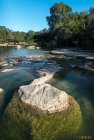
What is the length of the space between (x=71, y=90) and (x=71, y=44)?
56.2m

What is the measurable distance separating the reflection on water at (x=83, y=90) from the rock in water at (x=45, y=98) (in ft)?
6.42

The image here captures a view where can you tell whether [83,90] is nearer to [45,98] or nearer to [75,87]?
[75,87]

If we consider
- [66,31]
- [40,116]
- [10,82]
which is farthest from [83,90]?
[66,31]

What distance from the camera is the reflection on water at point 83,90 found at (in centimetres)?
1420

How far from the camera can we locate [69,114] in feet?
49.7

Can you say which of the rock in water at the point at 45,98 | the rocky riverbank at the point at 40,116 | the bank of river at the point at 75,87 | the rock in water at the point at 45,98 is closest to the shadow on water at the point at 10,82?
the bank of river at the point at 75,87

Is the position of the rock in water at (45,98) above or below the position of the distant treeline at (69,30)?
below

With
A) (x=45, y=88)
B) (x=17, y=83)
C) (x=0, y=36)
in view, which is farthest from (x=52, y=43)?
(x=45, y=88)

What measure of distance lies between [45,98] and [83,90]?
7301 mm

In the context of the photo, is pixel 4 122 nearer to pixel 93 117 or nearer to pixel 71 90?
pixel 93 117

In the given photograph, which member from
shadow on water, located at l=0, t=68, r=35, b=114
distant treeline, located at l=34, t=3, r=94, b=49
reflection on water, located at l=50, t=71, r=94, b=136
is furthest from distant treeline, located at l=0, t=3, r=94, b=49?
shadow on water, located at l=0, t=68, r=35, b=114

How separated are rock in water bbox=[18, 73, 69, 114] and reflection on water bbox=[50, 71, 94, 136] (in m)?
1.96

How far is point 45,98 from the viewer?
15.8 meters

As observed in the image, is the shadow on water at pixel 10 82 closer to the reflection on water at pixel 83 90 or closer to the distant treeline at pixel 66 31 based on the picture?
the reflection on water at pixel 83 90
